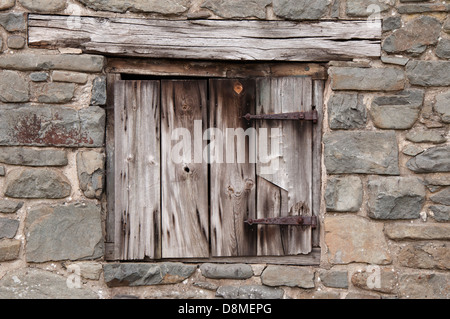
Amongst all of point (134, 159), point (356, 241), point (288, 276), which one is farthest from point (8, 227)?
point (356, 241)

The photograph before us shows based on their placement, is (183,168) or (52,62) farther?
(183,168)

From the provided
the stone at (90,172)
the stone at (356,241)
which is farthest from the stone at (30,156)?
the stone at (356,241)

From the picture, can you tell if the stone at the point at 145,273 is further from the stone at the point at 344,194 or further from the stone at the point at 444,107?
the stone at the point at 444,107

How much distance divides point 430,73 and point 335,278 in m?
1.36

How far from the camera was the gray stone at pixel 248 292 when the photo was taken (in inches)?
107

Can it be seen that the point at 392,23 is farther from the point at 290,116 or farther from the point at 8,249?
the point at 8,249

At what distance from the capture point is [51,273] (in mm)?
2619

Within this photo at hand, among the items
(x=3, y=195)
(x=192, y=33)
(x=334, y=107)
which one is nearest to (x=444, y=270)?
(x=334, y=107)

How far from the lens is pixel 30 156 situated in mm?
2607

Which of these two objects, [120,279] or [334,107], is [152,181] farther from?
[334,107]

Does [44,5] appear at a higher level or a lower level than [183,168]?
higher

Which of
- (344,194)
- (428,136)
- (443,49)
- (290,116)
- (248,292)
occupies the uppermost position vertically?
(443,49)

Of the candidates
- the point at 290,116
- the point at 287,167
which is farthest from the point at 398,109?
the point at 287,167

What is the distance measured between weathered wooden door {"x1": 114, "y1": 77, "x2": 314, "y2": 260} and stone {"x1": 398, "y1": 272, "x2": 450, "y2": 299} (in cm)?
60
